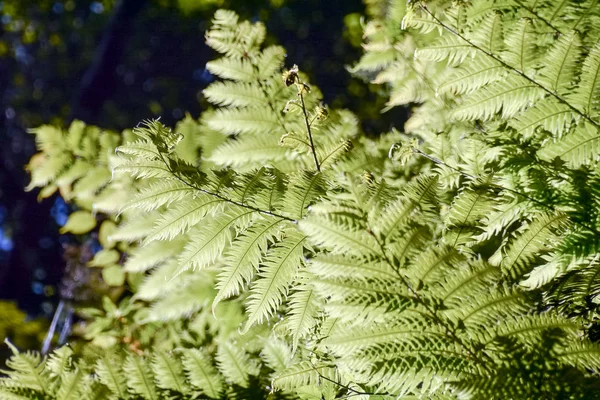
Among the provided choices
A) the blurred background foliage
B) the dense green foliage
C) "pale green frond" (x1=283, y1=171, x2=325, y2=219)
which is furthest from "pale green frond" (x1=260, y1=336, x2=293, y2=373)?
the blurred background foliage

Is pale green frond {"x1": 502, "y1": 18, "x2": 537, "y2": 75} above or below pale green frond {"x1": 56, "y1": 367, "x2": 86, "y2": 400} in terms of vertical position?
above

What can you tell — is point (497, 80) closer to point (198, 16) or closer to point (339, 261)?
point (339, 261)

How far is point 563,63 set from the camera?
848 mm

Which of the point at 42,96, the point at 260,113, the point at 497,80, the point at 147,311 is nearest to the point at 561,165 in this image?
the point at 497,80

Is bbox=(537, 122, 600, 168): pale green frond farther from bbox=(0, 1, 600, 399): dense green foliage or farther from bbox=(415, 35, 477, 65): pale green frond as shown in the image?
bbox=(415, 35, 477, 65): pale green frond

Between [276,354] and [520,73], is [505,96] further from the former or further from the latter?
[276,354]

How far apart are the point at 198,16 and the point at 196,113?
152 centimetres

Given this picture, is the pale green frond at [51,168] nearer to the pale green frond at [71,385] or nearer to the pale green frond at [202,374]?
the pale green frond at [71,385]

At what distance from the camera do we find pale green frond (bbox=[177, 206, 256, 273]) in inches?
32.9

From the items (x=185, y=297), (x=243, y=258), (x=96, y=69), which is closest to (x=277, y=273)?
(x=243, y=258)

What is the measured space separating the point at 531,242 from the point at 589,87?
1.03 ft

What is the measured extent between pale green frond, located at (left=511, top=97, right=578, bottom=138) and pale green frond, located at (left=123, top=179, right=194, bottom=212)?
0.68 m

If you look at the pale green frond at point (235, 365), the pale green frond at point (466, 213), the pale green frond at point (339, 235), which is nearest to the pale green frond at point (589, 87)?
the pale green frond at point (466, 213)

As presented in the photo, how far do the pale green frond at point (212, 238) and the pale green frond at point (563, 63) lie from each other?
2.09 feet
